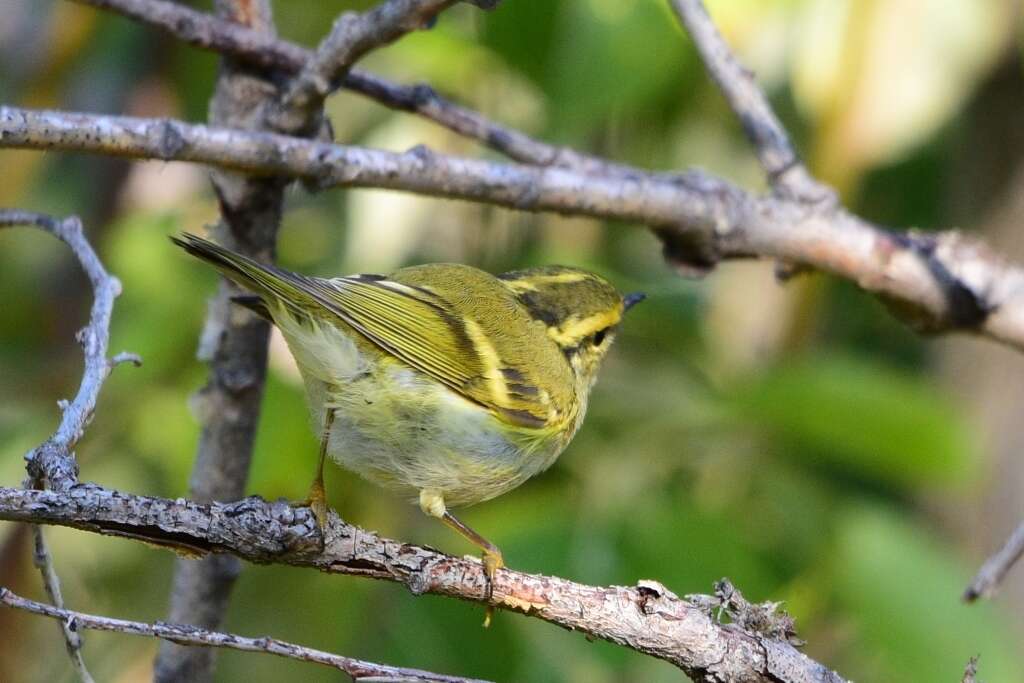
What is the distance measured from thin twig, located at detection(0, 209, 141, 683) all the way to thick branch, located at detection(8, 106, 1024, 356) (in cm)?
23

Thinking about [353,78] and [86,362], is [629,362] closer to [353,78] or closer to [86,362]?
[353,78]

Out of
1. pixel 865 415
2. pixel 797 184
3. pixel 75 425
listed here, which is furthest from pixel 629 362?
pixel 75 425

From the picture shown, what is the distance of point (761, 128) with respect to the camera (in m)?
2.58

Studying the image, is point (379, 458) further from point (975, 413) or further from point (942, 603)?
point (975, 413)

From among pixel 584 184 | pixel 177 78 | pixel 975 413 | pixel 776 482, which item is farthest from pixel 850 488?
pixel 177 78

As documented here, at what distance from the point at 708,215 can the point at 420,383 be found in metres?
0.70

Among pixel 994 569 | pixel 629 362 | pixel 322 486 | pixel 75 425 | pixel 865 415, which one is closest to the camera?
pixel 75 425

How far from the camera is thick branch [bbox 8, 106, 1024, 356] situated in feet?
6.49

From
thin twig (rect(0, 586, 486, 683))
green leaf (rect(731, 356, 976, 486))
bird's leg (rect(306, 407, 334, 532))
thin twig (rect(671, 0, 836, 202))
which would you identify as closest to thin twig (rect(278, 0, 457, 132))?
bird's leg (rect(306, 407, 334, 532))

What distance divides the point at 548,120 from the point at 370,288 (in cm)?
91

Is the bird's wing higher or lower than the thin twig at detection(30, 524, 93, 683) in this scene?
higher

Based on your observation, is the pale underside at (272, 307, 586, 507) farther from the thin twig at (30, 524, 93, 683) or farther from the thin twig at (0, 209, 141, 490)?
the thin twig at (30, 524, 93, 683)

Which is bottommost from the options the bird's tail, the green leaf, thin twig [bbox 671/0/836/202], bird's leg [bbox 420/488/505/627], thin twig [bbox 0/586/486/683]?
thin twig [bbox 0/586/486/683]

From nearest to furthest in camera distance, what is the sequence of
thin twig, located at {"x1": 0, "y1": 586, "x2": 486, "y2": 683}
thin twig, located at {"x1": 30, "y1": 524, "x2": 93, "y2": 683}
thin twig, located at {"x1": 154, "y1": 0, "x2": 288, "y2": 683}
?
thin twig, located at {"x1": 0, "y1": 586, "x2": 486, "y2": 683}
thin twig, located at {"x1": 30, "y1": 524, "x2": 93, "y2": 683}
thin twig, located at {"x1": 154, "y1": 0, "x2": 288, "y2": 683}
